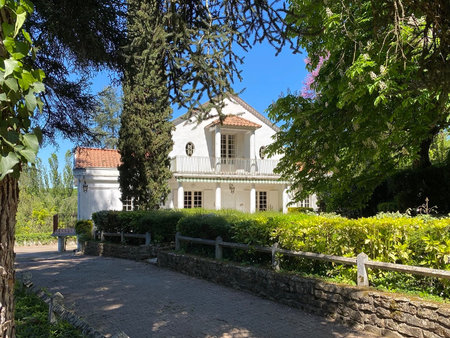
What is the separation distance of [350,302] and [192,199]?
21.4m

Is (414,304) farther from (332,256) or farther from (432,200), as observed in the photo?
(432,200)

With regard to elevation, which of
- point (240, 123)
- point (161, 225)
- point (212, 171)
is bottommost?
point (161, 225)

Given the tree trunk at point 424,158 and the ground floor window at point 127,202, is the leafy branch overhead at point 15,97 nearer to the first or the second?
the tree trunk at point 424,158

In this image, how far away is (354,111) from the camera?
10.8 m

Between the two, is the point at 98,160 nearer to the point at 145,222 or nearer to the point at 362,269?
the point at 145,222

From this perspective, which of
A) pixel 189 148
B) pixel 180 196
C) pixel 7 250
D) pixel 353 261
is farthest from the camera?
pixel 189 148

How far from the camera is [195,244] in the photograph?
11.6 m

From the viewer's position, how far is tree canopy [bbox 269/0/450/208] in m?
8.84

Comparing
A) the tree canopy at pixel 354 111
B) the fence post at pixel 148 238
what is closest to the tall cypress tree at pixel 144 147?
the fence post at pixel 148 238

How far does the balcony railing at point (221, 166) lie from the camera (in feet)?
84.6

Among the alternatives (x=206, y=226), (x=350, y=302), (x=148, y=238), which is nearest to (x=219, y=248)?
(x=206, y=226)

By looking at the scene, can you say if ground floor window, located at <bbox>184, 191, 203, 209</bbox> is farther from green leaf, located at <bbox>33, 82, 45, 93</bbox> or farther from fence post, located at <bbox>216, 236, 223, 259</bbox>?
green leaf, located at <bbox>33, 82, 45, 93</bbox>

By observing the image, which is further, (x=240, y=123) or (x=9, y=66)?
(x=240, y=123)

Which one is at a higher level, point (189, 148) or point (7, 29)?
point (189, 148)
